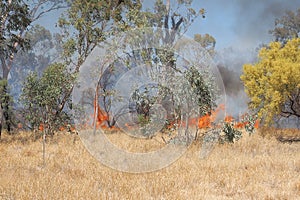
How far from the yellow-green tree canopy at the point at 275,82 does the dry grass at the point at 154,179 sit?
21.3 ft

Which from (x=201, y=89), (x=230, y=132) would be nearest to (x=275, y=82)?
(x=230, y=132)

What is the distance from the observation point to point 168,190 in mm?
5996

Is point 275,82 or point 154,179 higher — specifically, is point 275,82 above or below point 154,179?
above

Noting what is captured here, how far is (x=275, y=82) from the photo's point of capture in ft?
49.1

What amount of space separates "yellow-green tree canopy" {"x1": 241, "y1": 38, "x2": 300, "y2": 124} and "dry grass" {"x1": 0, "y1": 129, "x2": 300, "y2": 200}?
21.3 feet

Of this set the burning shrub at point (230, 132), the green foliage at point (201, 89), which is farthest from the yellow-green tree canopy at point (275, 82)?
the green foliage at point (201, 89)

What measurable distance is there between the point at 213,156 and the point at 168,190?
160 inches

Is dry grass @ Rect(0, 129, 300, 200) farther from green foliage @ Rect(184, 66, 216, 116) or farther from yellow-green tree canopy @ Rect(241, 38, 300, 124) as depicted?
yellow-green tree canopy @ Rect(241, 38, 300, 124)

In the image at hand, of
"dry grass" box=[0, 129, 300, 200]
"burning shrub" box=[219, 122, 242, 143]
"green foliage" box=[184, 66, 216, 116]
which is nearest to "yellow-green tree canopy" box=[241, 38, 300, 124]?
Result: "burning shrub" box=[219, 122, 242, 143]

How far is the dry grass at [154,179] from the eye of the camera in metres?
5.65

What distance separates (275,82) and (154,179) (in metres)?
10.1

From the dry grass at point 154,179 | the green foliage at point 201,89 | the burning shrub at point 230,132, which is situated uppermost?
the green foliage at point 201,89

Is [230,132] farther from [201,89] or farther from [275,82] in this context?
[275,82]

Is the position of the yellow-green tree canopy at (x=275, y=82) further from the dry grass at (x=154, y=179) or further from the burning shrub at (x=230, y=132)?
the dry grass at (x=154, y=179)
